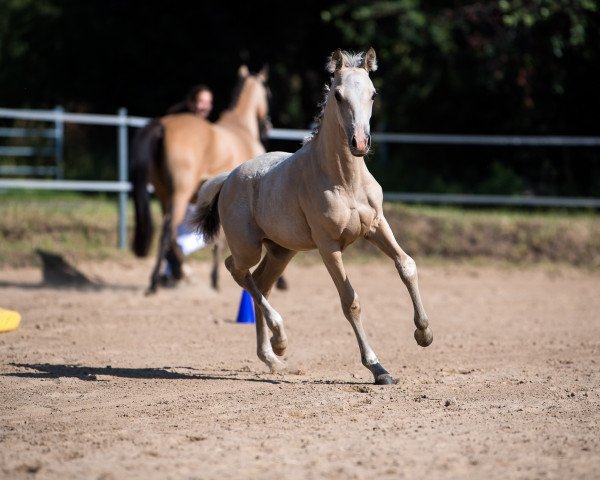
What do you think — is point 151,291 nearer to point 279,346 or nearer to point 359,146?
point 279,346

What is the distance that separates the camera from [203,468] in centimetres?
403

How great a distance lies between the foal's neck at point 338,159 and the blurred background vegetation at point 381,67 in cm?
907

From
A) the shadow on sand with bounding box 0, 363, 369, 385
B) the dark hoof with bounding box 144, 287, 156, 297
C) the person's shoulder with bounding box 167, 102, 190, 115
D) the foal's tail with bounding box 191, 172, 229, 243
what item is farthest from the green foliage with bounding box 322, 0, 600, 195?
the shadow on sand with bounding box 0, 363, 369, 385

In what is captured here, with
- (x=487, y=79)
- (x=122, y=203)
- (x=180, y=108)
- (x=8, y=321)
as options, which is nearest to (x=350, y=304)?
(x=8, y=321)

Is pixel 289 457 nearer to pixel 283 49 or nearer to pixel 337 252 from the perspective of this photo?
pixel 337 252

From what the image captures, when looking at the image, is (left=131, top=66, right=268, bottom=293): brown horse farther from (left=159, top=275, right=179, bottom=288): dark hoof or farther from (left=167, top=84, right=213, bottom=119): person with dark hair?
(left=167, top=84, right=213, bottom=119): person with dark hair

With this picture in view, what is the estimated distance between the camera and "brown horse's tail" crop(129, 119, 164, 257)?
34.0ft

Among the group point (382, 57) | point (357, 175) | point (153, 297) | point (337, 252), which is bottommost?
point (153, 297)

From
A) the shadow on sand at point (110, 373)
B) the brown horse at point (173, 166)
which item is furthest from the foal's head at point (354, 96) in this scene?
the brown horse at point (173, 166)

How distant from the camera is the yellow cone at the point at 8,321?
7516mm

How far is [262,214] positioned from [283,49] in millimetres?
13733

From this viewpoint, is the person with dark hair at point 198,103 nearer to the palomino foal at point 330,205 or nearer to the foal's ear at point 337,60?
the palomino foal at point 330,205

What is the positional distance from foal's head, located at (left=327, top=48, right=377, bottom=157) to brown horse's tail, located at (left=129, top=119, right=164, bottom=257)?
4.97 metres

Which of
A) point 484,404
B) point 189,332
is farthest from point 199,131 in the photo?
point 484,404
